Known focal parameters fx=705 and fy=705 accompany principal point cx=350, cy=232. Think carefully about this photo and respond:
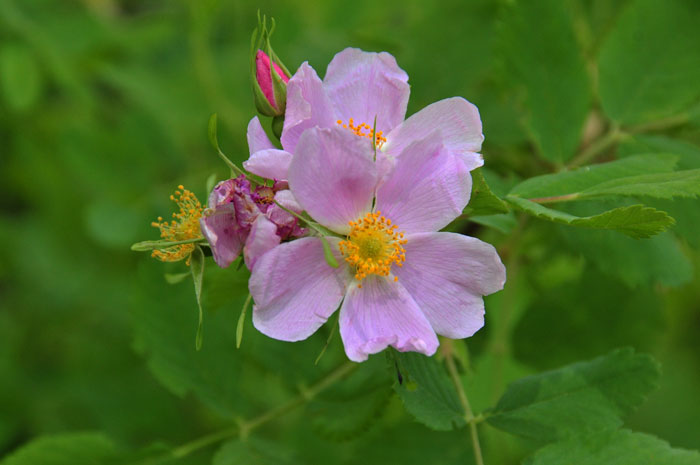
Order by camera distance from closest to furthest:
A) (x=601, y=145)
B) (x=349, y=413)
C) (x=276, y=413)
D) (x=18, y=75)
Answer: (x=349, y=413), (x=276, y=413), (x=601, y=145), (x=18, y=75)

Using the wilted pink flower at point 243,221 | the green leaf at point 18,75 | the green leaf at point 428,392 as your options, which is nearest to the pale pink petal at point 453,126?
the wilted pink flower at point 243,221

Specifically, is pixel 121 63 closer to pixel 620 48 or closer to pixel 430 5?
pixel 430 5

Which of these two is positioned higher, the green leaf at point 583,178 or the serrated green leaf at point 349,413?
the green leaf at point 583,178

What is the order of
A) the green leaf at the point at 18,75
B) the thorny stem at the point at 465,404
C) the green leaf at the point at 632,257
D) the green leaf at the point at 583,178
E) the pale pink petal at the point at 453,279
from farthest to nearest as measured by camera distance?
1. the green leaf at the point at 18,75
2. the green leaf at the point at 632,257
3. the thorny stem at the point at 465,404
4. the green leaf at the point at 583,178
5. the pale pink petal at the point at 453,279

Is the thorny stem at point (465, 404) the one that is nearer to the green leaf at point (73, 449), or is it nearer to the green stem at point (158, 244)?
the green stem at point (158, 244)

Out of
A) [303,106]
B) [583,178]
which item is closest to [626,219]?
[583,178]

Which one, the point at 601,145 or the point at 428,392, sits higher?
the point at 601,145

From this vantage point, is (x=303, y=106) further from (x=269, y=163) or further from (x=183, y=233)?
(x=183, y=233)

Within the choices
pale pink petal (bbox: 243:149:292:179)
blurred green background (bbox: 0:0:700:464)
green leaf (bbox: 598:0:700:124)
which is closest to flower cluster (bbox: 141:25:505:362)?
pale pink petal (bbox: 243:149:292:179)

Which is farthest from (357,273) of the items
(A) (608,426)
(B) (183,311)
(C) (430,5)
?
(C) (430,5)
